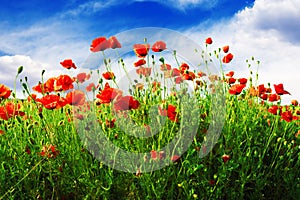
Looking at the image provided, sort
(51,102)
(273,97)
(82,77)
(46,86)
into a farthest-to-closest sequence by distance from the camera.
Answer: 1. (273,97)
2. (82,77)
3. (46,86)
4. (51,102)

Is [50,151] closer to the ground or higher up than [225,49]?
closer to the ground

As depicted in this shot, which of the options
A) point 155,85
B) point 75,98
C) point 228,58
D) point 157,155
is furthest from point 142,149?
point 228,58

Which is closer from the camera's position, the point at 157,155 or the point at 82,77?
the point at 157,155

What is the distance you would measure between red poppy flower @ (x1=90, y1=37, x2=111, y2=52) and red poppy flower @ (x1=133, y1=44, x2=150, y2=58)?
0.71 feet

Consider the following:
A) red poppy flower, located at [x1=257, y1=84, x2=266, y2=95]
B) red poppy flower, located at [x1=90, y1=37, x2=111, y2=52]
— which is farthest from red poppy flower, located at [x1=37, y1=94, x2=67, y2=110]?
red poppy flower, located at [x1=257, y1=84, x2=266, y2=95]

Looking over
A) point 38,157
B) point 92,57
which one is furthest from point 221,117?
point 38,157

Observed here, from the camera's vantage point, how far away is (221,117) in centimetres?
273

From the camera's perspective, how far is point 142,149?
2176 mm

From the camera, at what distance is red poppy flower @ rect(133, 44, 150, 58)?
2566mm

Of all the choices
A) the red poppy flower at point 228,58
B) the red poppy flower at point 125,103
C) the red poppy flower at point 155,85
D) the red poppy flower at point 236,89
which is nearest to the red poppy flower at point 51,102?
the red poppy flower at point 125,103

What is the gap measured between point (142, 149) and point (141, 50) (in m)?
0.77

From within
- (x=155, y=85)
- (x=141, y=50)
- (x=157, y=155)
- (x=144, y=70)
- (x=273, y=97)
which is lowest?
(x=157, y=155)

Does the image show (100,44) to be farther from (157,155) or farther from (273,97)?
(273,97)

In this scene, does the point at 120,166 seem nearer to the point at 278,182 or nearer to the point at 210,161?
the point at 210,161
